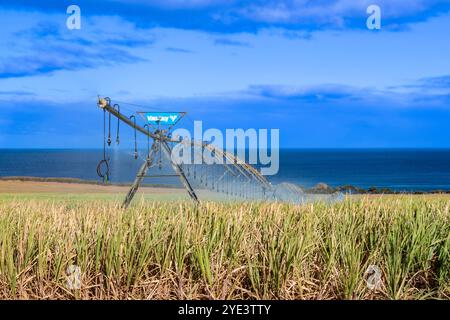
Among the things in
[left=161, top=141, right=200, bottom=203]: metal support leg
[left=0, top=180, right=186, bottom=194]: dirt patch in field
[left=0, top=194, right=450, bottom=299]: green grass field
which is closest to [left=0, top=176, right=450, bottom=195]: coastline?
[left=0, top=180, right=186, bottom=194]: dirt patch in field

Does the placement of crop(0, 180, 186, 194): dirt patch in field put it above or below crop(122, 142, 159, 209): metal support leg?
below

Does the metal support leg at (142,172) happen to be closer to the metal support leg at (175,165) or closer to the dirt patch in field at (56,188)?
the metal support leg at (175,165)

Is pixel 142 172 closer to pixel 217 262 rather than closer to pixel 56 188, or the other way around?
pixel 217 262

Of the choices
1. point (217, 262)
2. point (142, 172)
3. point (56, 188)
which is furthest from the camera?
point (56, 188)

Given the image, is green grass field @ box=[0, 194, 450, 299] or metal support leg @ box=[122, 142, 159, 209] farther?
metal support leg @ box=[122, 142, 159, 209]

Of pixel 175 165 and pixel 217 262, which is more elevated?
pixel 175 165

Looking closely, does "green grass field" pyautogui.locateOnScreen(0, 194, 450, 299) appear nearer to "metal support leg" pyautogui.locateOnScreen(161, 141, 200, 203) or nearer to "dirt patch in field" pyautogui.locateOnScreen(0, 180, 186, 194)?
"metal support leg" pyautogui.locateOnScreen(161, 141, 200, 203)

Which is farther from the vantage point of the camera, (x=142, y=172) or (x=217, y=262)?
(x=142, y=172)

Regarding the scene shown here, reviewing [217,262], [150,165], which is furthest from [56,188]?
[217,262]

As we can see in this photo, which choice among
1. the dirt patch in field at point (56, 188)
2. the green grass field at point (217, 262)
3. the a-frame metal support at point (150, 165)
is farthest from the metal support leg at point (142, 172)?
the dirt patch in field at point (56, 188)

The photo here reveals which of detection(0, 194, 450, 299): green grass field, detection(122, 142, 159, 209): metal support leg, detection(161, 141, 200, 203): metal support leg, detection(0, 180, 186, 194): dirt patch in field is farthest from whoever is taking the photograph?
detection(0, 180, 186, 194): dirt patch in field

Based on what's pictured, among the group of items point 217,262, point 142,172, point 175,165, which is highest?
point 175,165

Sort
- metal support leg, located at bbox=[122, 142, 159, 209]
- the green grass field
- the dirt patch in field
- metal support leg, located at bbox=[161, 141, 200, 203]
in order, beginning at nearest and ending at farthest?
the green grass field → metal support leg, located at bbox=[122, 142, 159, 209] → metal support leg, located at bbox=[161, 141, 200, 203] → the dirt patch in field
